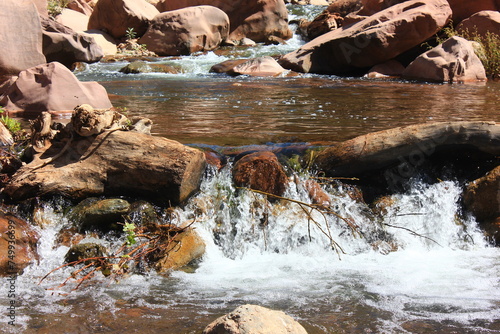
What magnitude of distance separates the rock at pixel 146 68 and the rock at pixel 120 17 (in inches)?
191

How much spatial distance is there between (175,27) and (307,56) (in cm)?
532

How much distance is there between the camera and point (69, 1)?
72.1ft

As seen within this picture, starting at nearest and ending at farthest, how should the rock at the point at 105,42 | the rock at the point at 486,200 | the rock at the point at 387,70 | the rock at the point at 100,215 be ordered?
1. the rock at the point at 100,215
2. the rock at the point at 486,200
3. the rock at the point at 387,70
4. the rock at the point at 105,42

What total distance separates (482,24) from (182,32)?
8.72 meters

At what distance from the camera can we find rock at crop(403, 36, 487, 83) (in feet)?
38.2

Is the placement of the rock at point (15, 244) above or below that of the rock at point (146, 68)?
below

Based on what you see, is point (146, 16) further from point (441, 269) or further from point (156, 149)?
point (441, 269)

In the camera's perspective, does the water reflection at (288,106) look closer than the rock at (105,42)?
Yes

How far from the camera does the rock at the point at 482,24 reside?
13258 millimetres

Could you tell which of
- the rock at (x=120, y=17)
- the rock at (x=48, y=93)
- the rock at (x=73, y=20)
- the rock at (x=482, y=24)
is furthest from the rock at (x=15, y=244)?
Result: the rock at (x=73, y=20)

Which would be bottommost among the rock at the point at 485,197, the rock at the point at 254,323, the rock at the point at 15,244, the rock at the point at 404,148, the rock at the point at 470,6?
→ the rock at the point at 15,244

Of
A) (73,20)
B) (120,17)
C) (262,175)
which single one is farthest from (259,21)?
(262,175)

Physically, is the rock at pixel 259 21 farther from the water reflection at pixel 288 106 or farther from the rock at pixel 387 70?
the water reflection at pixel 288 106

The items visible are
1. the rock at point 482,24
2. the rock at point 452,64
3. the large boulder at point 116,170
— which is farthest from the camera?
the rock at point 482,24
